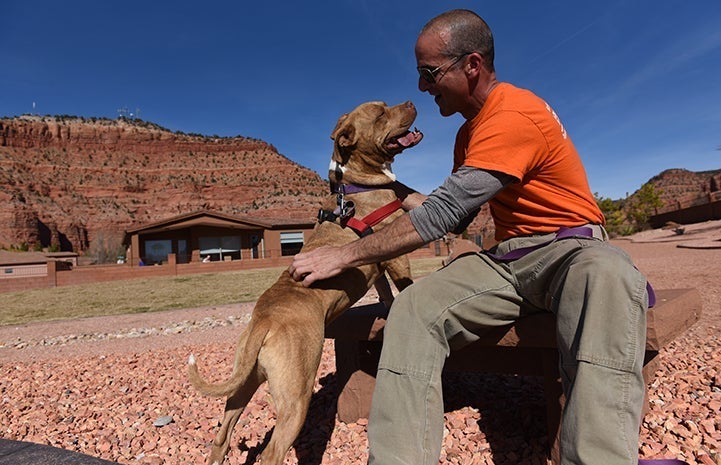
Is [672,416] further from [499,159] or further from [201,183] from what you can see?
[201,183]

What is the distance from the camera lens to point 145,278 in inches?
1203

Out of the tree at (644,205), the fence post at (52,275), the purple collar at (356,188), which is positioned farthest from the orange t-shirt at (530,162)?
the tree at (644,205)

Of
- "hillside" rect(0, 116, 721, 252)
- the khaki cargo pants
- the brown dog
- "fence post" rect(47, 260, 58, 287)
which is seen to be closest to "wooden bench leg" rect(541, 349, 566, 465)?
the khaki cargo pants

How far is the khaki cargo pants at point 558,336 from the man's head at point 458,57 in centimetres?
91

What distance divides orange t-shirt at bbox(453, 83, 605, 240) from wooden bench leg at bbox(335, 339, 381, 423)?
4.88 ft

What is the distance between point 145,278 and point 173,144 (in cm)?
6989

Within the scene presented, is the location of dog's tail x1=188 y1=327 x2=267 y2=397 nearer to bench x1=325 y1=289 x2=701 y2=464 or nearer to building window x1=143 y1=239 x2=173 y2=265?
bench x1=325 y1=289 x2=701 y2=464

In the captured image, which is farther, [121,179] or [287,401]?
[121,179]

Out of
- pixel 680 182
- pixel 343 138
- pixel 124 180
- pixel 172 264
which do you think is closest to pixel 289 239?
pixel 172 264

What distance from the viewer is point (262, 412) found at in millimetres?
3758

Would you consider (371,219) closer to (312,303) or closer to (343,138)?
(343,138)

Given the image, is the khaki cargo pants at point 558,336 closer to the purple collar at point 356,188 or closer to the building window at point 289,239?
the purple collar at point 356,188

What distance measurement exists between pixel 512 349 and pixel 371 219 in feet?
4.52

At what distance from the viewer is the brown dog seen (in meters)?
2.29
